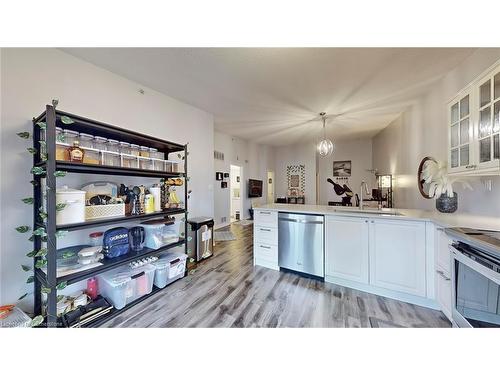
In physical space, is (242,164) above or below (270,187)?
above

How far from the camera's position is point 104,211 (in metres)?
1.64

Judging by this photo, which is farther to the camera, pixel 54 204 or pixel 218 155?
pixel 218 155

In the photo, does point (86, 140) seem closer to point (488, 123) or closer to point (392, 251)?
point (392, 251)

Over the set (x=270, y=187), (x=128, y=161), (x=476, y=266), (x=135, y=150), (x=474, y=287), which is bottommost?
(x=474, y=287)

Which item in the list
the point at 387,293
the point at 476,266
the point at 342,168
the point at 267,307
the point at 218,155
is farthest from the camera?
the point at 342,168

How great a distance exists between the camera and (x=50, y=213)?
122cm

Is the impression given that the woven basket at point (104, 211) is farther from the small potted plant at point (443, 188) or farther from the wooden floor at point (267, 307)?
the small potted plant at point (443, 188)

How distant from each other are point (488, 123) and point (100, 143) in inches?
128

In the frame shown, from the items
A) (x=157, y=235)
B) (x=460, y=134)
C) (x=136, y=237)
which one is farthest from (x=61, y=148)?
(x=460, y=134)

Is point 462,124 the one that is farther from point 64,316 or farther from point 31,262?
point 31,262

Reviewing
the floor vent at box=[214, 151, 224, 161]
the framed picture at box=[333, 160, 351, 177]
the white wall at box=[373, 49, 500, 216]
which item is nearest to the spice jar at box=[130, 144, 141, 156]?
the floor vent at box=[214, 151, 224, 161]

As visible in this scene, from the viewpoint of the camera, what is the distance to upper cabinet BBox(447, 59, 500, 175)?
1.26 metres
